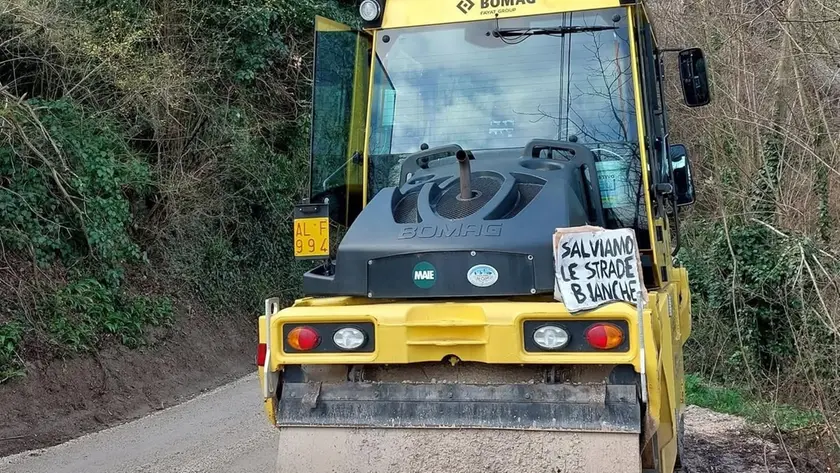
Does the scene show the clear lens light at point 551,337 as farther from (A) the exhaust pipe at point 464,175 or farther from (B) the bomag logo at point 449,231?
(A) the exhaust pipe at point 464,175

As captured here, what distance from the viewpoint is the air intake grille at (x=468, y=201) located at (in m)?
4.07

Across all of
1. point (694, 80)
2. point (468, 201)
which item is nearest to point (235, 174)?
point (694, 80)

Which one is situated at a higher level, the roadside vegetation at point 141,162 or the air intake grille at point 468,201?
the roadside vegetation at point 141,162

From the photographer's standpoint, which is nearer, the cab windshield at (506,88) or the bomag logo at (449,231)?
the bomag logo at (449,231)

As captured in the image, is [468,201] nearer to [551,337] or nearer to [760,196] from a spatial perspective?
[551,337]

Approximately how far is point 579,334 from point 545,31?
195 cm

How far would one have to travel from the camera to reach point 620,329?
135 inches

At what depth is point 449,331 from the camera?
366 cm

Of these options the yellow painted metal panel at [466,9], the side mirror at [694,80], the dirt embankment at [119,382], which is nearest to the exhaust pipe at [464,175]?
the yellow painted metal panel at [466,9]

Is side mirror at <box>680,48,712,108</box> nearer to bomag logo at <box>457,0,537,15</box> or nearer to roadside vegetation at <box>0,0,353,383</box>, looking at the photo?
bomag logo at <box>457,0,537,15</box>

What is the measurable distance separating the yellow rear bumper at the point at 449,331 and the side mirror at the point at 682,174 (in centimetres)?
178

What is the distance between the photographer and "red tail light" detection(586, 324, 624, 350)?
344 centimetres

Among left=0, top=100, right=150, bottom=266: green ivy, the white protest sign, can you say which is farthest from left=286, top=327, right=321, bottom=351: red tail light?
left=0, top=100, right=150, bottom=266: green ivy

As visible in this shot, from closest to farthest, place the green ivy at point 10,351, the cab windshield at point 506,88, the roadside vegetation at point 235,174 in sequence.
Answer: the cab windshield at point 506,88
the green ivy at point 10,351
the roadside vegetation at point 235,174
